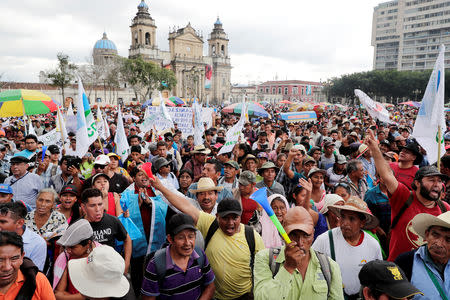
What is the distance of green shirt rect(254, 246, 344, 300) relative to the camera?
1870 millimetres

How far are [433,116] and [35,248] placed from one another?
4465 mm

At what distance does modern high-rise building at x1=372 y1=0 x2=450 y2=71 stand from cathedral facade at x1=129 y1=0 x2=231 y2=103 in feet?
155

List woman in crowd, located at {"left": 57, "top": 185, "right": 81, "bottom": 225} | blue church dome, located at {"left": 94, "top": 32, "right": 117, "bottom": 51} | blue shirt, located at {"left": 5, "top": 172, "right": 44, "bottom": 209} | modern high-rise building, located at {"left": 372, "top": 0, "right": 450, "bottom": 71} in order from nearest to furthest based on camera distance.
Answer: woman in crowd, located at {"left": 57, "top": 185, "right": 81, "bottom": 225}, blue shirt, located at {"left": 5, "top": 172, "right": 44, "bottom": 209}, blue church dome, located at {"left": 94, "top": 32, "right": 117, "bottom": 51}, modern high-rise building, located at {"left": 372, "top": 0, "right": 450, "bottom": 71}

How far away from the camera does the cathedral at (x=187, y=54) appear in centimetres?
6831

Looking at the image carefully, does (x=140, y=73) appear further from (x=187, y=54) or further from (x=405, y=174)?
(x=405, y=174)

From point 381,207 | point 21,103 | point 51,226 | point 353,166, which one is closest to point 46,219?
point 51,226

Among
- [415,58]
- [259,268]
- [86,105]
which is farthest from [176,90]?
[259,268]

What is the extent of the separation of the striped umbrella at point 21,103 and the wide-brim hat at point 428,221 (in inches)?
327

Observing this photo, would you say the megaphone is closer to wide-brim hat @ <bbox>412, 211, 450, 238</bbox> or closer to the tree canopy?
wide-brim hat @ <bbox>412, 211, 450, 238</bbox>

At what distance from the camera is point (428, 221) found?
220 centimetres

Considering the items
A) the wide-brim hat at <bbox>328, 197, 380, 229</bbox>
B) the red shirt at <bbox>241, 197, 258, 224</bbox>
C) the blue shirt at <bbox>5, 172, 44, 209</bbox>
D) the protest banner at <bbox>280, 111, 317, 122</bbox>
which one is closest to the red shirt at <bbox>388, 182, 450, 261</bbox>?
the wide-brim hat at <bbox>328, 197, 380, 229</bbox>

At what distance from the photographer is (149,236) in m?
3.53

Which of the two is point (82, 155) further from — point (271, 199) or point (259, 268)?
point (259, 268)

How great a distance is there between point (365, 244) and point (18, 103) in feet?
27.8
